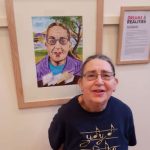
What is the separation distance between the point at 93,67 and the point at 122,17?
318mm

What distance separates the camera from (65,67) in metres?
1.14

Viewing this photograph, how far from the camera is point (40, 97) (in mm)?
1163

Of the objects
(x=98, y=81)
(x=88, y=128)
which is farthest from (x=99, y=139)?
(x=98, y=81)

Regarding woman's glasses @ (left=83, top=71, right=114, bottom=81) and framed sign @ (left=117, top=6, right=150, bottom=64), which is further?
framed sign @ (left=117, top=6, right=150, bottom=64)

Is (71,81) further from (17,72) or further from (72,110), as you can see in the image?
(17,72)

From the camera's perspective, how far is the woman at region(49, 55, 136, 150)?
3.32ft

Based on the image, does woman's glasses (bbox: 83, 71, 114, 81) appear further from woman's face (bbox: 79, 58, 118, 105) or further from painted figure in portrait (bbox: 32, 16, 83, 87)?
painted figure in portrait (bbox: 32, 16, 83, 87)

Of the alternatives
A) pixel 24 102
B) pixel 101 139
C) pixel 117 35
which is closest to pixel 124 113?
pixel 101 139

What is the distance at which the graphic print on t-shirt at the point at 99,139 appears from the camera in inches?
42.6

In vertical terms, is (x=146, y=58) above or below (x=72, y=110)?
above

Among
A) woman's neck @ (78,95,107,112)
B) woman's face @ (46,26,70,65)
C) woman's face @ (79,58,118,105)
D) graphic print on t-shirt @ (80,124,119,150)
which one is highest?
woman's face @ (46,26,70,65)

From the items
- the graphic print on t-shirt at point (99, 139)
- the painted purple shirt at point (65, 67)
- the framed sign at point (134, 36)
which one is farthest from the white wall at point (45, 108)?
the graphic print on t-shirt at point (99, 139)

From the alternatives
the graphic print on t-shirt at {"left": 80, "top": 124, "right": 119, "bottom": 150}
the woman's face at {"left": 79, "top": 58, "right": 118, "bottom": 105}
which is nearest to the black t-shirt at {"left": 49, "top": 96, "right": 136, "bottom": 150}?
Result: the graphic print on t-shirt at {"left": 80, "top": 124, "right": 119, "bottom": 150}

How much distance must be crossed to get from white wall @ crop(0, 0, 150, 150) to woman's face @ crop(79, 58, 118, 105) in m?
0.20
